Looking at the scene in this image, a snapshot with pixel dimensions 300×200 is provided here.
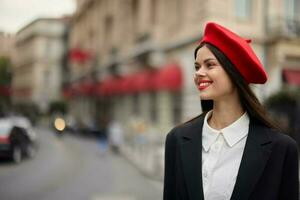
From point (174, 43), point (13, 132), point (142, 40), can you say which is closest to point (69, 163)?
point (13, 132)

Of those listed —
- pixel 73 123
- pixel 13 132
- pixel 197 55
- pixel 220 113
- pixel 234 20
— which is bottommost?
pixel 73 123

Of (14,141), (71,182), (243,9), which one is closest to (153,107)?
(243,9)

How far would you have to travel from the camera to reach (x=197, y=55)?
207 centimetres

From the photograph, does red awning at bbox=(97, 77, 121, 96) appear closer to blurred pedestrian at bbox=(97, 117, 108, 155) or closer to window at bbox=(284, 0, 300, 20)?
blurred pedestrian at bbox=(97, 117, 108, 155)

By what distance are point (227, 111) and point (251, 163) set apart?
0.26 meters

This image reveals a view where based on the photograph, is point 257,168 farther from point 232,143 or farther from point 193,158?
point 193,158

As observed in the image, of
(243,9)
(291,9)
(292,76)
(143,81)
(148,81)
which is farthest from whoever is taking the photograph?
(143,81)

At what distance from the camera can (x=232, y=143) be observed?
2006 mm

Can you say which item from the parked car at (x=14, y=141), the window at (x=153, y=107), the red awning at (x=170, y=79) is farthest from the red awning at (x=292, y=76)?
the window at (x=153, y=107)

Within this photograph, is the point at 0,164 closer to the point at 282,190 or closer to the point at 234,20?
the point at 234,20

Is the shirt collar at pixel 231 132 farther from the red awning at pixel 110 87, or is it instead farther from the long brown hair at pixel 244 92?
the red awning at pixel 110 87

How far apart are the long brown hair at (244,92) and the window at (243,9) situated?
54.0 feet

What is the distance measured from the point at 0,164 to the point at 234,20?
33.4ft

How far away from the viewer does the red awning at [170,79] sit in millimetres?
21469
